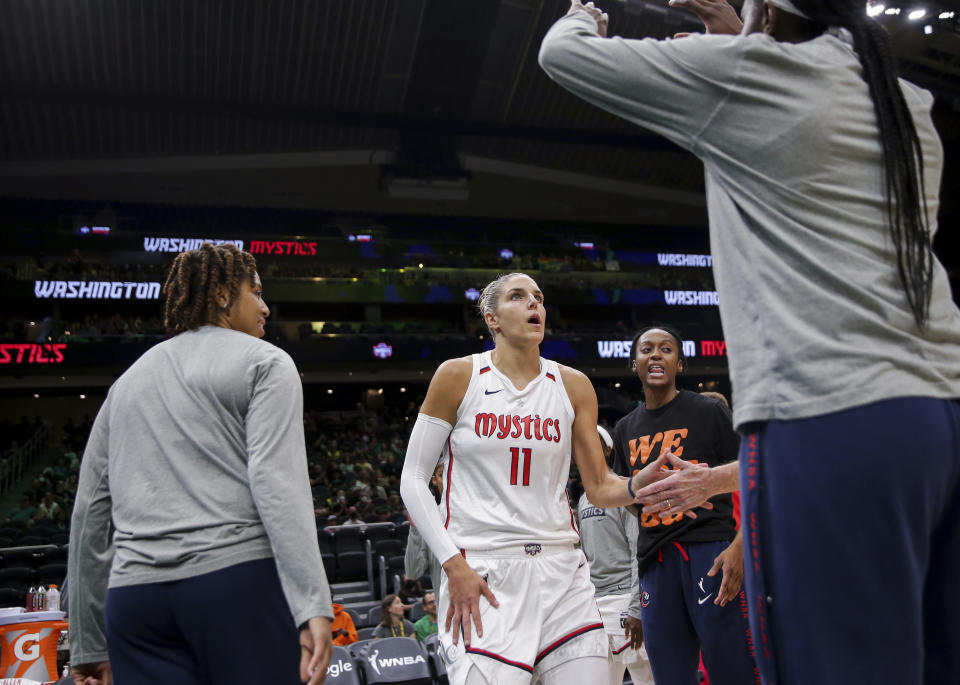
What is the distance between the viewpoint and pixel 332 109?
22.5 meters

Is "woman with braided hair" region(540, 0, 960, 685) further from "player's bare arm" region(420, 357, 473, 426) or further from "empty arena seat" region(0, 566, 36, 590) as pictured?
"empty arena seat" region(0, 566, 36, 590)

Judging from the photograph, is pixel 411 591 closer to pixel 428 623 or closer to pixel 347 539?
pixel 428 623

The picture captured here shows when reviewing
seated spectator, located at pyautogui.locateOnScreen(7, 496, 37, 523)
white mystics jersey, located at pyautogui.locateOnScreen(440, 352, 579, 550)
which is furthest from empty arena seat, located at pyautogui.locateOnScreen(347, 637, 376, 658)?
seated spectator, located at pyautogui.locateOnScreen(7, 496, 37, 523)

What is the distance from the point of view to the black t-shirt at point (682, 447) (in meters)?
3.51

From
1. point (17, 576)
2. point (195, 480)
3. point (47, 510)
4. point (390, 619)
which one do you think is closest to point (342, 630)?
point (390, 619)

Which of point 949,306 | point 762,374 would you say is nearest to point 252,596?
point 762,374

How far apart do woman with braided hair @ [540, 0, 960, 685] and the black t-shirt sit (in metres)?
2.27

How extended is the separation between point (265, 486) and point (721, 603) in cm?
204

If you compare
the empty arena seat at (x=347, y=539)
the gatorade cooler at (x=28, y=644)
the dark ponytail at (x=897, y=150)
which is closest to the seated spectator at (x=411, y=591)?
the empty arena seat at (x=347, y=539)

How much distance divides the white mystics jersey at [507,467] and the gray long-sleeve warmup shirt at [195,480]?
103 cm

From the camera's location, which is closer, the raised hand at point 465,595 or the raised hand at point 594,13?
the raised hand at point 594,13

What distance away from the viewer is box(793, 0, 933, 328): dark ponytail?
1294mm

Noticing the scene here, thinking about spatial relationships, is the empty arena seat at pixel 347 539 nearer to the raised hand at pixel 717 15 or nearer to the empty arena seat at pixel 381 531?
the empty arena seat at pixel 381 531

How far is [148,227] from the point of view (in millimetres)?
25359
